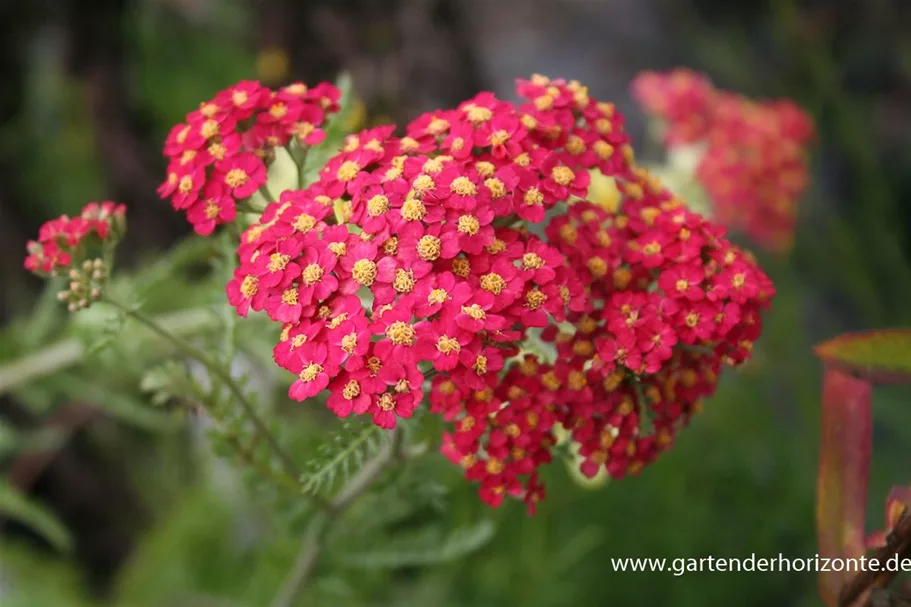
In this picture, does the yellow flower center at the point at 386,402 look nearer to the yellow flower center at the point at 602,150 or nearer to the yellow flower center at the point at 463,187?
the yellow flower center at the point at 463,187

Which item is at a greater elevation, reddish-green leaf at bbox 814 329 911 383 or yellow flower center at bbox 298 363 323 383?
yellow flower center at bbox 298 363 323 383

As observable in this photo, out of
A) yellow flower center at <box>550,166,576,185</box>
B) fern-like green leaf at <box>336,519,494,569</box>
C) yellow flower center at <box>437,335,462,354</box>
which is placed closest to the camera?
yellow flower center at <box>437,335,462,354</box>

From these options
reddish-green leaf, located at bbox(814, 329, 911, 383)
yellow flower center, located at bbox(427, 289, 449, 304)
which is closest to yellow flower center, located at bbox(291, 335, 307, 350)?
yellow flower center, located at bbox(427, 289, 449, 304)

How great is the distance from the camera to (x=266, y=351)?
4.52 ft

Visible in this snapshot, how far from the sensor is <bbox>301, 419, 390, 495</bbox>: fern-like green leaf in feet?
2.50

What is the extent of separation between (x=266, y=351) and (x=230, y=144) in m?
0.60

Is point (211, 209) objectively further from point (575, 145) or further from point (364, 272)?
point (575, 145)

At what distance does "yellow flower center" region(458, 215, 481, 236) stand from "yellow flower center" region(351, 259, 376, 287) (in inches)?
3.3

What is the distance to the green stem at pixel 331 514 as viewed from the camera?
90 centimetres

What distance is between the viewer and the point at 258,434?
36.2 inches

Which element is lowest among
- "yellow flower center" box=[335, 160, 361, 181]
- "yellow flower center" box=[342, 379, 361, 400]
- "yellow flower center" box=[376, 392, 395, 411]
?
"yellow flower center" box=[376, 392, 395, 411]

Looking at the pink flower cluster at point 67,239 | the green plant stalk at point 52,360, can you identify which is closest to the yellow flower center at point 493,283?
the pink flower cluster at point 67,239

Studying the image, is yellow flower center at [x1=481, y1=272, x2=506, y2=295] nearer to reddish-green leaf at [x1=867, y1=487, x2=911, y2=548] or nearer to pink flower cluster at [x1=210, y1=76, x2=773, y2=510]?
pink flower cluster at [x1=210, y1=76, x2=773, y2=510]

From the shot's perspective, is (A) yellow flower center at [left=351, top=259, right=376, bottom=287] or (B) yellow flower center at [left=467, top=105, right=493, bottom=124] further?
(B) yellow flower center at [left=467, top=105, right=493, bottom=124]
